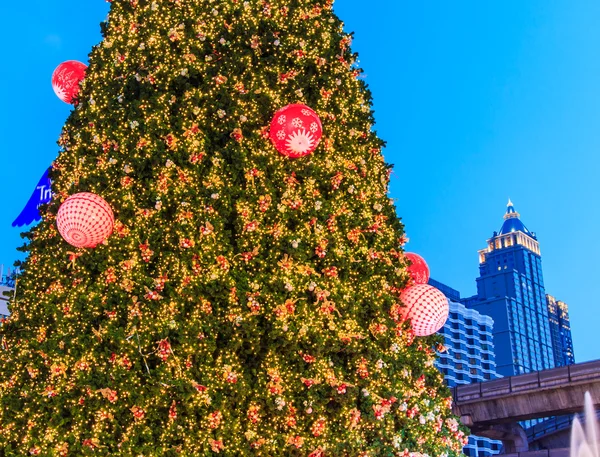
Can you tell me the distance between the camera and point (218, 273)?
745 cm

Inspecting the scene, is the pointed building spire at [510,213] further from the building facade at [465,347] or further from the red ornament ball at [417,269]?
the red ornament ball at [417,269]

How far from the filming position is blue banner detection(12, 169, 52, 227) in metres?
9.65

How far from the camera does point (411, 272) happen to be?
927cm

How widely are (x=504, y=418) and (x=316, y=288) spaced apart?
17.2 meters

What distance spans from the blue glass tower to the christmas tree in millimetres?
137666

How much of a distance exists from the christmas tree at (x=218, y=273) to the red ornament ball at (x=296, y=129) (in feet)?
1.80

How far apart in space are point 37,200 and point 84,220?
316 cm

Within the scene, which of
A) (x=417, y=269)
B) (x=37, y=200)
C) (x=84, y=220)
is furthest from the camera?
(x=37, y=200)

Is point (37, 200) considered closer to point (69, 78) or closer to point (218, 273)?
point (69, 78)

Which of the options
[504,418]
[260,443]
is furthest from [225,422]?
[504,418]

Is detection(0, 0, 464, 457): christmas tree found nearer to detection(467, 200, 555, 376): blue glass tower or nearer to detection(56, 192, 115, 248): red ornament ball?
detection(56, 192, 115, 248): red ornament ball

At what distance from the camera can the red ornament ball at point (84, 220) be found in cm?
711

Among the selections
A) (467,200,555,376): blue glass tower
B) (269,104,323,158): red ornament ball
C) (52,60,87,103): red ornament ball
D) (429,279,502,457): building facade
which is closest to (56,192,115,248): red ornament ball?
(269,104,323,158): red ornament ball

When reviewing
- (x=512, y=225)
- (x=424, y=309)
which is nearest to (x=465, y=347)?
(x=512, y=225)
